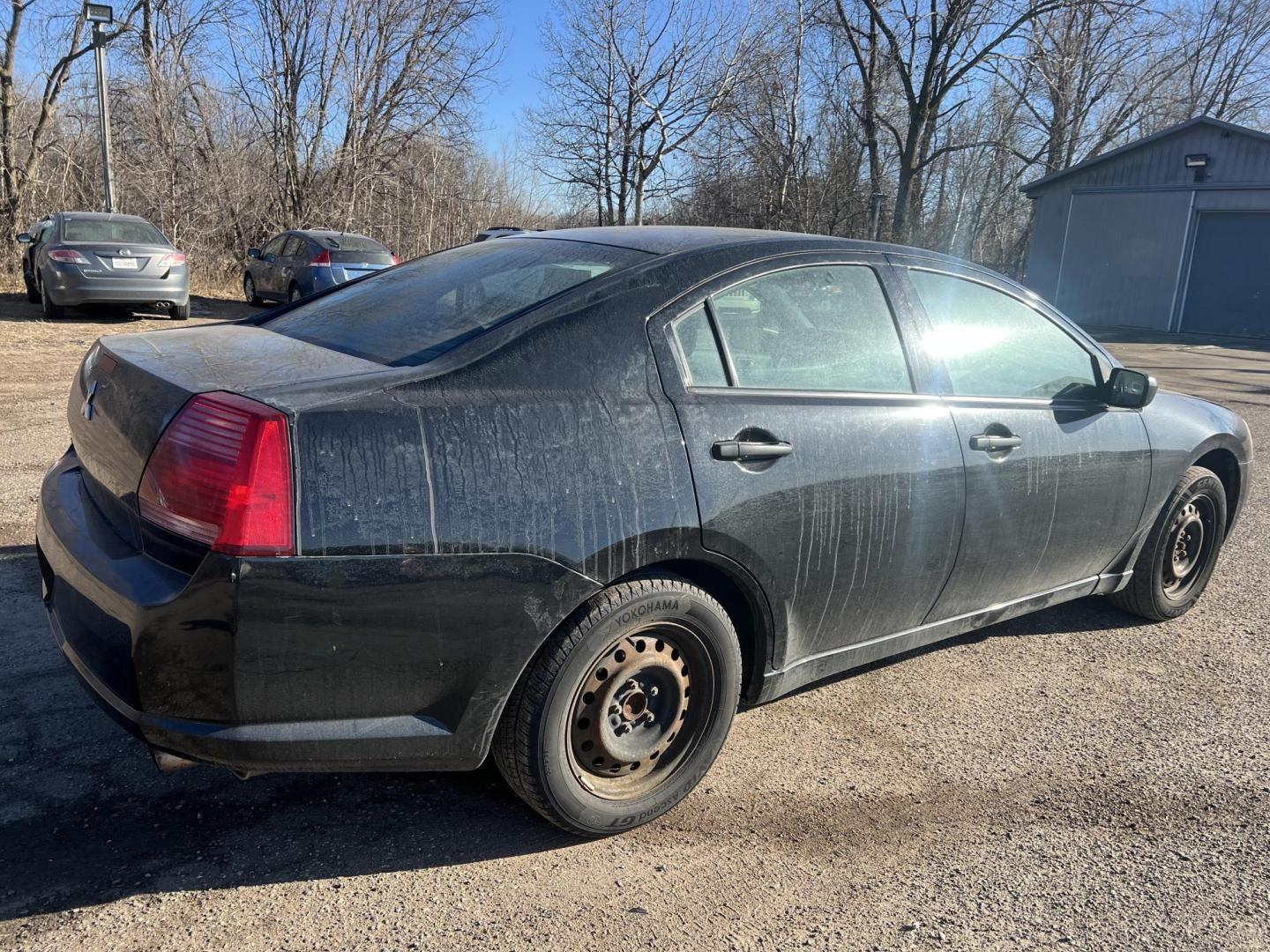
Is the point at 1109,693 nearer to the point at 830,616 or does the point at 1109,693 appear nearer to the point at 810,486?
the point at 830,616

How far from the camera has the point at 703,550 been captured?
99.9 inches

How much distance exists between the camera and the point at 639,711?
2631 mm

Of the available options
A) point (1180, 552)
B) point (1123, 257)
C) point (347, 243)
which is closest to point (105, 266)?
point (347, 243)

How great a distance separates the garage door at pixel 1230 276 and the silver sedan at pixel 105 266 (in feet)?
74.9

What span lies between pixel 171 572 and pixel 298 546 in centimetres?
33

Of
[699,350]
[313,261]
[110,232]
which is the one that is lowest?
[699,350]

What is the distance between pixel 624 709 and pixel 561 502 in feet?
2.20

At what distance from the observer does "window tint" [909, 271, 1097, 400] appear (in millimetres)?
3311

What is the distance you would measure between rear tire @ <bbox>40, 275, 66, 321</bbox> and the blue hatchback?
135 inches

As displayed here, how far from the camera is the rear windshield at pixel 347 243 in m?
15.8

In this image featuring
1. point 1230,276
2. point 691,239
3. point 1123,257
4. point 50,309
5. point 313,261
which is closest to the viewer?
point 691,239

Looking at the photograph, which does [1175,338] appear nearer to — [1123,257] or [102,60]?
[1123,257]

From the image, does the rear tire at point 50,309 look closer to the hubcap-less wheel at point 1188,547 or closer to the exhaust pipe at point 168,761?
the exhaust pipe at point 168,761

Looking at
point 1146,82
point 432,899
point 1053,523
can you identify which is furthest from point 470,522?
point 1146,82
